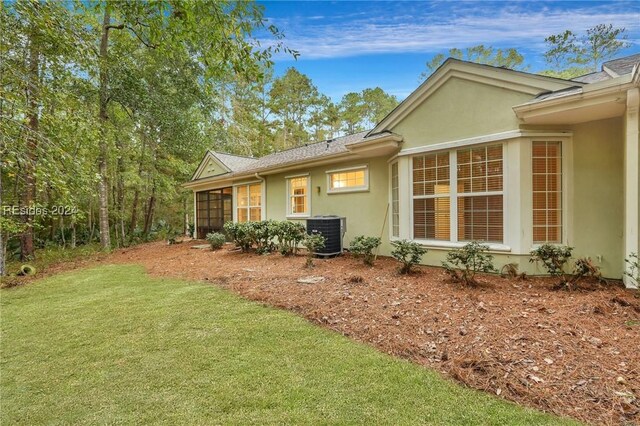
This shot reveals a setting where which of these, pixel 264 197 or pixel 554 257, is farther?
pixel 264 197

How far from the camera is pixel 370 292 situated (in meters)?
4.80

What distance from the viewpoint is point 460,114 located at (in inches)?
239

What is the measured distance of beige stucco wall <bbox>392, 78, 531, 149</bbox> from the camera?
18.2 ft

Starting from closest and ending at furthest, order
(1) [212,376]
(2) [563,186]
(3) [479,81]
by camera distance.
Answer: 1. (1) [212,376]
2. (2) [563,186]
3. (3) [479,81]

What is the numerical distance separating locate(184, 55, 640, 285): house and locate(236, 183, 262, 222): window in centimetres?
543

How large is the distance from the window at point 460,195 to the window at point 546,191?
22.7 inches

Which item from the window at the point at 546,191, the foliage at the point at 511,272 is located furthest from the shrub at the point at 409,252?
the window at the point at 546,191

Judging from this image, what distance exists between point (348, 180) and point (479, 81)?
4196mm

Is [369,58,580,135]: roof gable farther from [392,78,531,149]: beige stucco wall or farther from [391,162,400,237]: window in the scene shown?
[391,162,400,237]: window

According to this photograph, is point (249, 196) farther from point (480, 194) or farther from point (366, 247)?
Answer: point (480, 194)

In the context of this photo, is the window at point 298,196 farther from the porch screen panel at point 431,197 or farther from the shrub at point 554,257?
the shrub at point 554,257

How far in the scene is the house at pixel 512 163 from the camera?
4.80m

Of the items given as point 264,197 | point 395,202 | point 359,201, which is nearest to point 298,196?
point 264,197

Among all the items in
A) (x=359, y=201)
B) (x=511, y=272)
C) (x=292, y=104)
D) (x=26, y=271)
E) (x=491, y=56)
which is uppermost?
(x=491, y=56)
